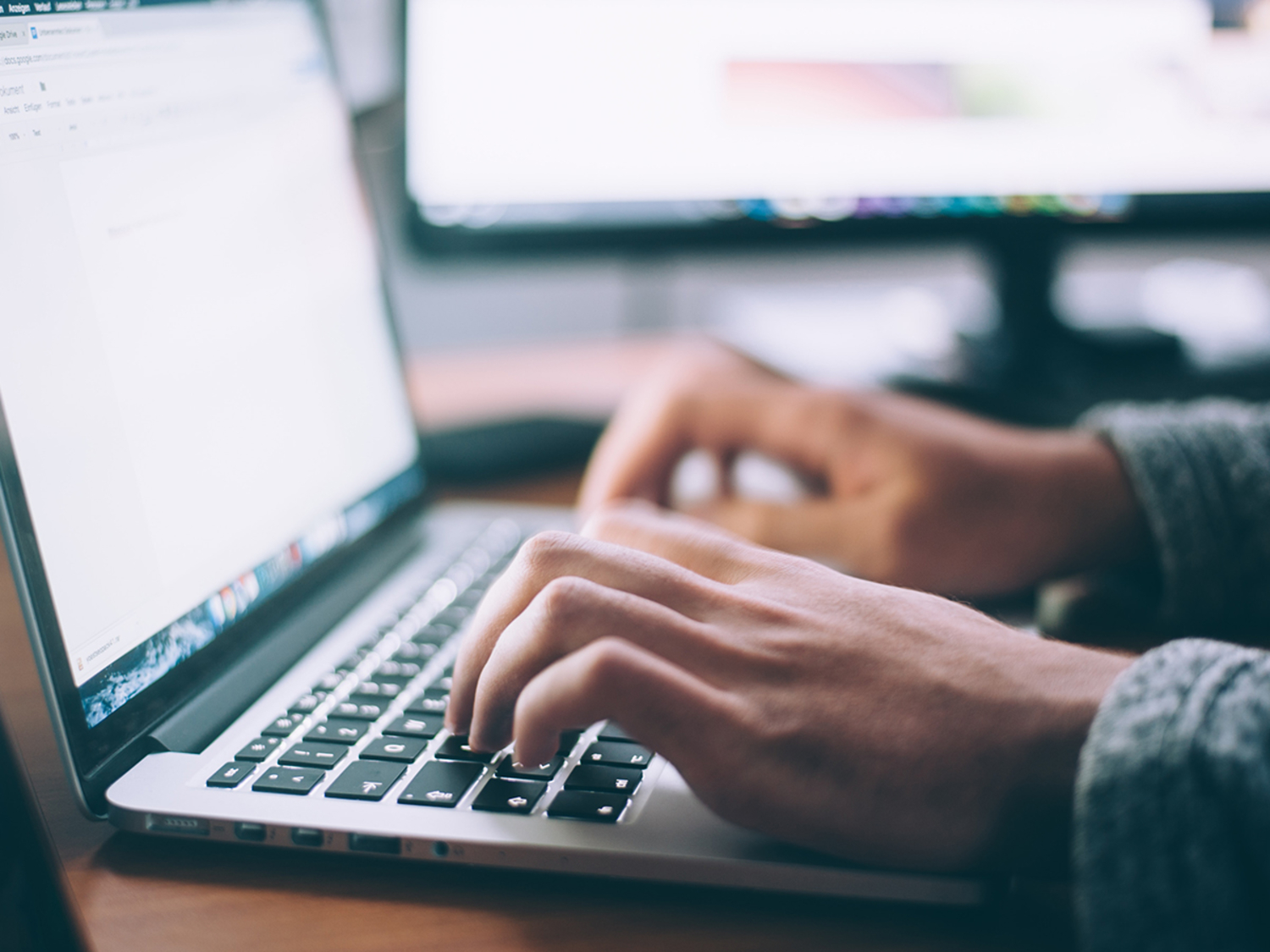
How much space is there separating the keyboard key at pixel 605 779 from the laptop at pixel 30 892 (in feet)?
0.47

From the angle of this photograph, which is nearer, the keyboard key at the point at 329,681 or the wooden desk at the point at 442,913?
the wooden desk at the point at 442,913

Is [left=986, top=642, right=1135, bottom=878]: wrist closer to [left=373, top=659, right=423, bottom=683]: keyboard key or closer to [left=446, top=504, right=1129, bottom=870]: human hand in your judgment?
[left=446, top=504, right=1129, bottom=870]: human hand

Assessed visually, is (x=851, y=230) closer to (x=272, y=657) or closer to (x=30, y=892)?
(x=272, y=657)

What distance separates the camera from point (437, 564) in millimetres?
542

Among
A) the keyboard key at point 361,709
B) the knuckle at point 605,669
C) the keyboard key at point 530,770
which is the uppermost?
the knuckle at point 605,669

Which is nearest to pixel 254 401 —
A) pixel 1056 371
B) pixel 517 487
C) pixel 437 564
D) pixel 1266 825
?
pixel 437 564

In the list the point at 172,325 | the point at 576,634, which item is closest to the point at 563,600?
the point at 576,634

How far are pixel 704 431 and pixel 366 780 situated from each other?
31 cm

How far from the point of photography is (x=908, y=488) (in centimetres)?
51

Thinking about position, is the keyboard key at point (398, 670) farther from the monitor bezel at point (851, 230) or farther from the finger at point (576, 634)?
the monitor bezel at point (851, 230)

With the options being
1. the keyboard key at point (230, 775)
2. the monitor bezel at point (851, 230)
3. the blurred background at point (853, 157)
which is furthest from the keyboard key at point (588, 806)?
the monitor bezel at point (851, 230)

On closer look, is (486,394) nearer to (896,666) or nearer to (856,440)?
(856,440)

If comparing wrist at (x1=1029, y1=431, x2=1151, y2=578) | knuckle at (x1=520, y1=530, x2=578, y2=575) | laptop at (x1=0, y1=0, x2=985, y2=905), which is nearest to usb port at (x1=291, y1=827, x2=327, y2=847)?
laptop at (x1=0, y1=0, x2=985, y2=905)

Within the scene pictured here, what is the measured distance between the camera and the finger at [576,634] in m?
0.31
